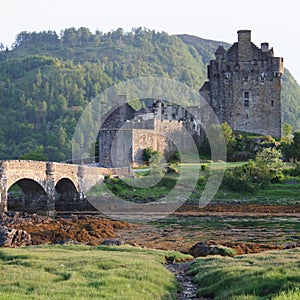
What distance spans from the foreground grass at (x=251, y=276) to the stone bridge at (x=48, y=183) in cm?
2336

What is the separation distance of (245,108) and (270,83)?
14.9 feet

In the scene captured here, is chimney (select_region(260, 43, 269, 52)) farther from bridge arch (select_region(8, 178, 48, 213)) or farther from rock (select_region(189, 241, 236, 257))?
rock (select_region(189, 241, 236, 257))

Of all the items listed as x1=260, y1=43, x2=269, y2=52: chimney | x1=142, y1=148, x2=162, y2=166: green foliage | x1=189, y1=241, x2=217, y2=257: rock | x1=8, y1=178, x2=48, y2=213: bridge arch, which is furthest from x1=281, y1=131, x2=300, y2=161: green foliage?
x1=189, y1=241, x2=217, y2=257: rock

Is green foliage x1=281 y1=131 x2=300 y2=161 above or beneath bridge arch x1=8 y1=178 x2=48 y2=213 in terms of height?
above

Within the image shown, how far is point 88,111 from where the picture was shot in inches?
6353

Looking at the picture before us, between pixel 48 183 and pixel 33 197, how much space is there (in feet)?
10.3

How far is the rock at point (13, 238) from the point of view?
31.4 meters

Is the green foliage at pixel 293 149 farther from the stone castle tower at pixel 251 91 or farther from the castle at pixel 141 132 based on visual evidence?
the castle at pixel 141 132

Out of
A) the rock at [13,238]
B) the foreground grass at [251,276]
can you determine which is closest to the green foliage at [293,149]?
the rock at [13,238]

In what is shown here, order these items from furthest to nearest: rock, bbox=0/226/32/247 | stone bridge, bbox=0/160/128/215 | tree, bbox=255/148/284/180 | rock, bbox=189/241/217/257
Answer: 1. tree, bbox=255/148/284/180
2. stone bridge, bbox=0/160/128/215
3. rock, bbox=0/226/32/247
4. rock, bbox=189/241/217/257

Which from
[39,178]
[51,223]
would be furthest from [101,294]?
[39,178]

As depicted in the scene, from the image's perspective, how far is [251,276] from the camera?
1964 cm

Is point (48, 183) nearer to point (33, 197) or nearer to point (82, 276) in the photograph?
point (33, 197)

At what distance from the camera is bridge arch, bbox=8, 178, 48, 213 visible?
5350 centimetres
